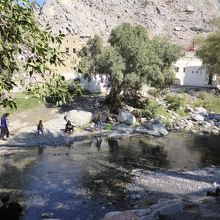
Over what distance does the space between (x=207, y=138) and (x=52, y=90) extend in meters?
36.6

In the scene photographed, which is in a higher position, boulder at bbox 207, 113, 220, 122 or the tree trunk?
the tree trunk

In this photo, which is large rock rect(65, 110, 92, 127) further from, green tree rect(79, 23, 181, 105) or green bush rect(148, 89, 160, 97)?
green bush rect(148, 89, 160, 97)

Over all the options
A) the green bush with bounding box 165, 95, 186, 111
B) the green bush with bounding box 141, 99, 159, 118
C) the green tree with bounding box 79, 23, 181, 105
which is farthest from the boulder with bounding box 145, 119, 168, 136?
the green bush with bounding box 165, 95, 186, 111

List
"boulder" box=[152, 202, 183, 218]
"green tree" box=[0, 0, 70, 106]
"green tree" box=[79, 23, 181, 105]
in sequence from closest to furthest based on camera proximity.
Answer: "green tree" box=[0, 0, 70, 106] → "boulder" box=[152, 202, 183, 218] → "green tree" box=[79, 23, 181, 105]

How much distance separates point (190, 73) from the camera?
81.8 m

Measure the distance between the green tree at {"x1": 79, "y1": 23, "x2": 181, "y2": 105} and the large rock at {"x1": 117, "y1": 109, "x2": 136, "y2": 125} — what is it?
343cm

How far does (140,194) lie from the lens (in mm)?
21203

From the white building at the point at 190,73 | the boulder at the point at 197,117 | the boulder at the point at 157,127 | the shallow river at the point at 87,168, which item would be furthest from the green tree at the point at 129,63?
the white building at the point at 190,73

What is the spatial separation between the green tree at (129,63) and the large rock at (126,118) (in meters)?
3.43

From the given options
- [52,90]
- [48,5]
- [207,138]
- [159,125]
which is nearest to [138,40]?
[159,125]

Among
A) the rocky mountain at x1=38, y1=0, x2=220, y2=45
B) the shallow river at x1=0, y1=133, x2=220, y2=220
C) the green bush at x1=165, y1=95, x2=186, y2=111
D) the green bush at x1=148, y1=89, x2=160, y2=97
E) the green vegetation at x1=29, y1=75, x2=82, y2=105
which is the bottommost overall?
the shallow river at x1=0, y1=133, x2=220, y2=220

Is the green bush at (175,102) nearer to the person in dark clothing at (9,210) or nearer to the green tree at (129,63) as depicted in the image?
the green tree at (129,63)

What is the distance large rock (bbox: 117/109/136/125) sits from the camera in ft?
149

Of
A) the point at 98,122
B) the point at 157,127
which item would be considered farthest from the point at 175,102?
the point at 98,122
